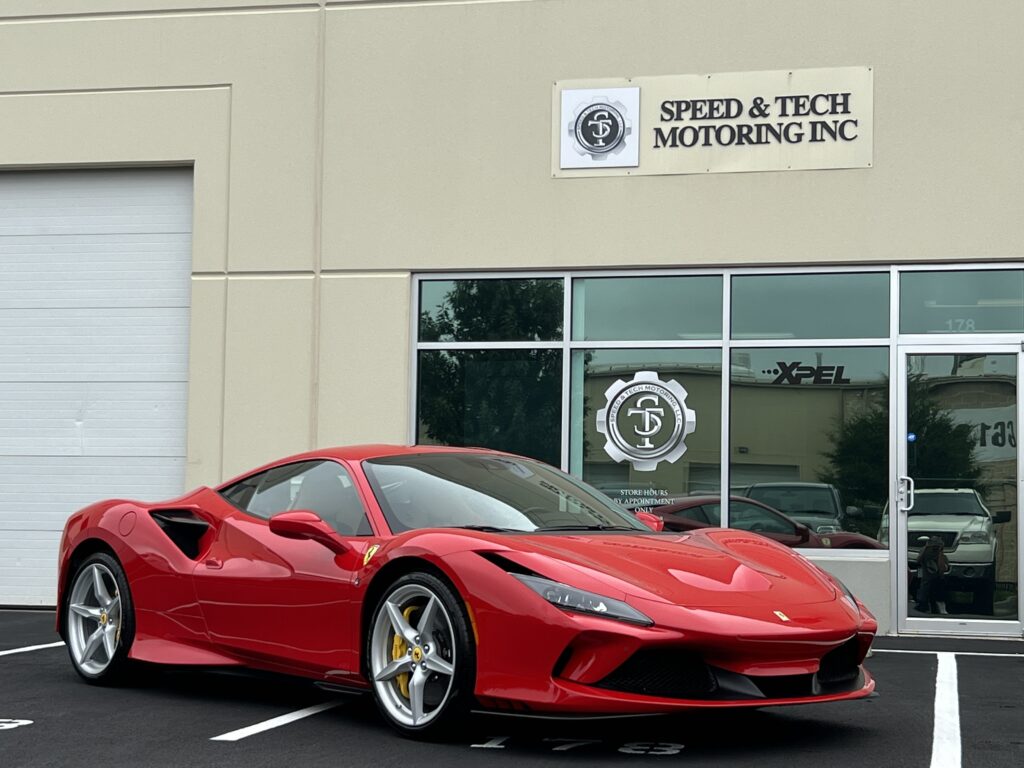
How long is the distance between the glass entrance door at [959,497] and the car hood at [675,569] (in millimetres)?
5478

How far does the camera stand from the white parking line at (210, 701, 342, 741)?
18.1 ft

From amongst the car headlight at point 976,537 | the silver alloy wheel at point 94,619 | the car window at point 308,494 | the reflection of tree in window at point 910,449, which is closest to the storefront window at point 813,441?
the reflection of tree in window at point 910,449

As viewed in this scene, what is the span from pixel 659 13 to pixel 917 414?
3.91m

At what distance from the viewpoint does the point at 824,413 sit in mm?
11430

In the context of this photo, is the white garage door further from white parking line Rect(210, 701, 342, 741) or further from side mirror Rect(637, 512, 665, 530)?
side mirror Rect(637, 512, 665, 530)

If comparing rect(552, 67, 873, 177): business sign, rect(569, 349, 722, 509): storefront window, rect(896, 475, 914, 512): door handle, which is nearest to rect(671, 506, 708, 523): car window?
rect(569, 349, 722, 509): storefront window

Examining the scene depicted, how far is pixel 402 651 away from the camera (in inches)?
215

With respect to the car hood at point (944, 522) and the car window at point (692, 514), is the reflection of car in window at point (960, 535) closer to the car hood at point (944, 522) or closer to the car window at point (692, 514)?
the car hood at point (944, 522)

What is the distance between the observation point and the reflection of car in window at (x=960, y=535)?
1110 cm

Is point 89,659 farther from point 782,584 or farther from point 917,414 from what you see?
point 917,414

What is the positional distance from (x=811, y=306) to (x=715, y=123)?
5.54ft

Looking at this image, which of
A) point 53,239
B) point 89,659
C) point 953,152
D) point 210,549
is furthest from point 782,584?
point 53,239

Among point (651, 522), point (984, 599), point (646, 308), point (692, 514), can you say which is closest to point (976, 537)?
point (984, 599)

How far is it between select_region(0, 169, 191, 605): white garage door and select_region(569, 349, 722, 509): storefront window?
368 centimetres
